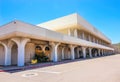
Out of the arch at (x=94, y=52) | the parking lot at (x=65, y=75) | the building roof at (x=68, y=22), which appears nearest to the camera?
the parking lot at (x=65, y=75)

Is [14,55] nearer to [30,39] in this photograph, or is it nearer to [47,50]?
[30,39]

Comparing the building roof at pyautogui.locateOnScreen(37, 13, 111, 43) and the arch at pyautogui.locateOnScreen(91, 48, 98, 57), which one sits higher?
the building roof at pyautogui.locateOnScreen(37, 13, 111, 43)

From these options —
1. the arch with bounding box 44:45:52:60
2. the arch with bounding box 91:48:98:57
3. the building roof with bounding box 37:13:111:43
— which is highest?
the building roof with bounding box 37:13:111:43

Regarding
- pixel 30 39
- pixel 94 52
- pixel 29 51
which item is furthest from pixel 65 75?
pixel 94 52

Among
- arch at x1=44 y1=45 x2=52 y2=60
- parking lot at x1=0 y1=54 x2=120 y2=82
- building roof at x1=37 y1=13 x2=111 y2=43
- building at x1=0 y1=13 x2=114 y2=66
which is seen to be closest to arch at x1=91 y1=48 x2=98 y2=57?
building at x1=0 y1=13 x2=114 y2=66

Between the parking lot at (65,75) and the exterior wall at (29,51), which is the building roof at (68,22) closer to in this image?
the exterior wall at (29,51)

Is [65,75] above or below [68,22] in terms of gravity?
below

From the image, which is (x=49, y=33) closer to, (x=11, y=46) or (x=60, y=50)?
(x=11, y=46)

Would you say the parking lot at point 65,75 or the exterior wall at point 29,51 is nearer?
the parking lot at point 65,75

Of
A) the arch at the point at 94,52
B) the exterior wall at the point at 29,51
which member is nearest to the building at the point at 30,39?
the exterior wall at the point at 29,51

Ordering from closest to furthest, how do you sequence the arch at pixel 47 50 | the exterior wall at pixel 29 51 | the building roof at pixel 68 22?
1. the exterior wall at pixel 29 51
2. the arch at pixel 47 50
3. the building roof at pixel 68 22

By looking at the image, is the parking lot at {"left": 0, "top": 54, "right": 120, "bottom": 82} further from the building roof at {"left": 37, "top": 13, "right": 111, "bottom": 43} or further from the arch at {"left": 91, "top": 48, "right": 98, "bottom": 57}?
the arch at {"left": 91, "top": 48, "right": 98, "bottom": 57}

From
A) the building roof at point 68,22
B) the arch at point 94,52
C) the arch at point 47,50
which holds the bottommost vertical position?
the arch at point 94,52

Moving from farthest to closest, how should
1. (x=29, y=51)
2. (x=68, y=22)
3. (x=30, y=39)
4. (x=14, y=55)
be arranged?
(x=68, y=22)
(x=29, y=51)
(x=14, y=55)
(x=30, y=39)
